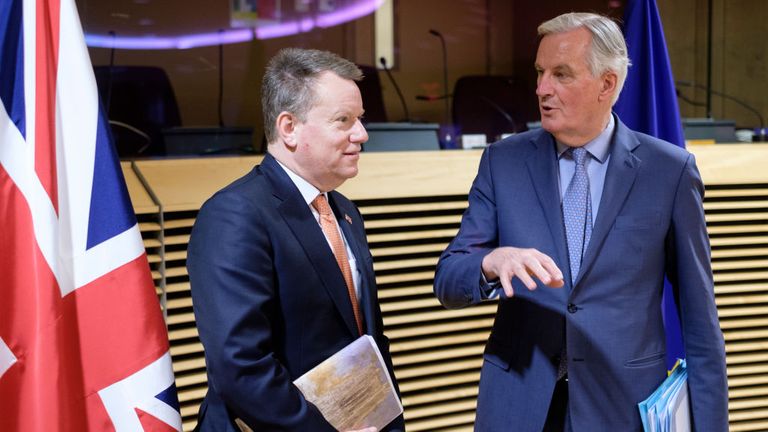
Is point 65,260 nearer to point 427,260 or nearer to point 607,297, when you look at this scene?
point 607,297

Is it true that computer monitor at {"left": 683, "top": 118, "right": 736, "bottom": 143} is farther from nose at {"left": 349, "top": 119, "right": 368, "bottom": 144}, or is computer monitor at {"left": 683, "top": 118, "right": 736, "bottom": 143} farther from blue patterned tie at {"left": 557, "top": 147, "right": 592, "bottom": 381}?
nose at {"left": 349, "top": 119, "right": 368, "bottom": 144}

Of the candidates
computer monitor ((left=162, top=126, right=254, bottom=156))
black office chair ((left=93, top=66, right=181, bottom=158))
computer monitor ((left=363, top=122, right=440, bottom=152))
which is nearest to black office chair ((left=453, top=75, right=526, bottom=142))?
black office chair ((left=93, top=66, right=181, bottom=158))

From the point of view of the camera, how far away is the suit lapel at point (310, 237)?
1.61m

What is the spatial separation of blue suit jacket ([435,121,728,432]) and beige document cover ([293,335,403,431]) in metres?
0.25

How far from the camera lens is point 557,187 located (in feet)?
5.98

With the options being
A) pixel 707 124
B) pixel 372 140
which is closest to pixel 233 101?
pixel 372 140

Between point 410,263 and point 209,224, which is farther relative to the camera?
point 410,263

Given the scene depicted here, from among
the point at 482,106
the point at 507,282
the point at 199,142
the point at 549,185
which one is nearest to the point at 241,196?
the point at 507,282

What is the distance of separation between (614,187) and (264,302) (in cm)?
81

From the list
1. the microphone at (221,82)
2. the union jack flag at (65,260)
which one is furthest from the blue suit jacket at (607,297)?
the microphone at (221,82)

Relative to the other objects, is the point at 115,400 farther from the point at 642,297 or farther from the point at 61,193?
the point at 642,297

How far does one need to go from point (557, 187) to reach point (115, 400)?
3.34ft

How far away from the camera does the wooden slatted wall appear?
2.68 meters

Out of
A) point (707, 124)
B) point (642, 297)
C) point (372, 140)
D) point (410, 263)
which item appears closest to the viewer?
point (642, 297)
